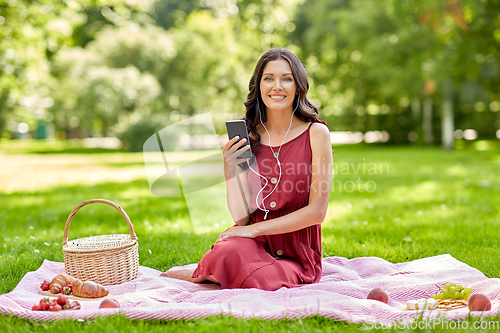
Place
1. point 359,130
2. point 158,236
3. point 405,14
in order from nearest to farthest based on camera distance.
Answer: point 158,236
point 405,14
point 359,130

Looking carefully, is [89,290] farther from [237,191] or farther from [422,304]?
[422,304]

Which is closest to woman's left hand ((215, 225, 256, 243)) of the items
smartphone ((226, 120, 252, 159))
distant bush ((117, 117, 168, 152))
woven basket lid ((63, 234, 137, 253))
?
smartphone ((226, 120, 252, 159))

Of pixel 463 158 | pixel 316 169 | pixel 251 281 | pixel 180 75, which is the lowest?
pixel 463 158

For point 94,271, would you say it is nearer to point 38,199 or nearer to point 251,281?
point 251,281

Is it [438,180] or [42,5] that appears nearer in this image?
[438,180]

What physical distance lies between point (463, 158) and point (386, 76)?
5366 millimetres

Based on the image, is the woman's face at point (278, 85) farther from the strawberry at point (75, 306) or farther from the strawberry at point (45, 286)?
the strawberry at point (45, 286)

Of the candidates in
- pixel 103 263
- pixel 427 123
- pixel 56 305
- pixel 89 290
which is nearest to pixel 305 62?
pixel 427 123

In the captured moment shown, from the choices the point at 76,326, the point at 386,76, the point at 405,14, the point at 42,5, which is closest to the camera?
the point at 76,326

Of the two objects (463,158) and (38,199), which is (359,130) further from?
(38,199)

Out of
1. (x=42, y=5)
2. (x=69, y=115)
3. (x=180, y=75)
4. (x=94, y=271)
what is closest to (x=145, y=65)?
(x=180, y=75)

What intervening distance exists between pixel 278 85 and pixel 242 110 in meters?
1.16

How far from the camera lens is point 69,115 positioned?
22.8 metres

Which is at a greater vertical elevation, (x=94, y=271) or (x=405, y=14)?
(x=405, y=14)
